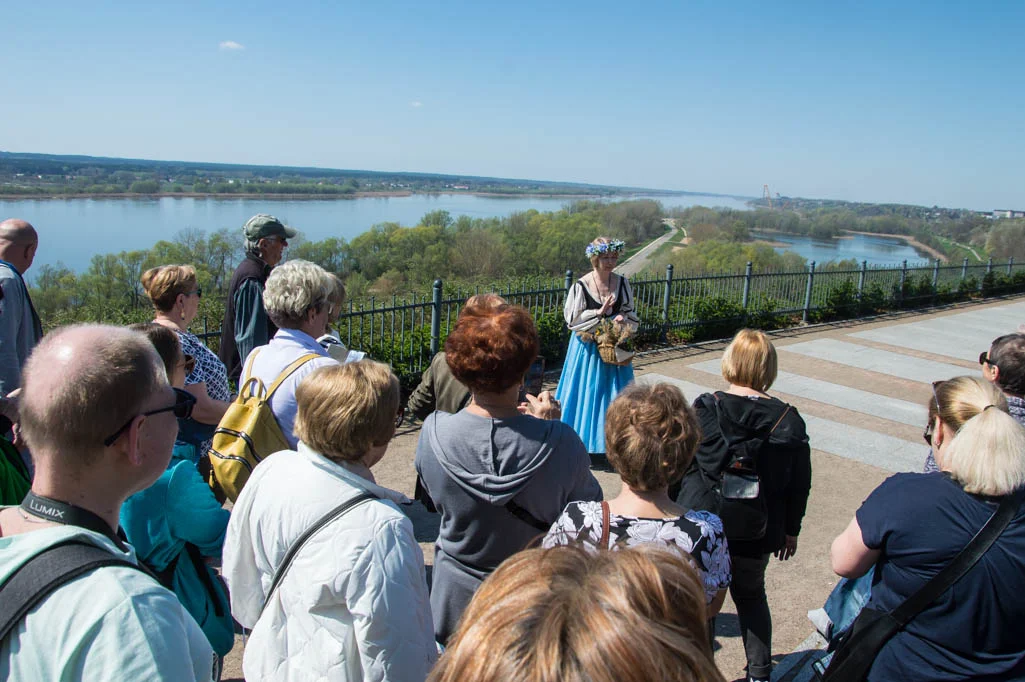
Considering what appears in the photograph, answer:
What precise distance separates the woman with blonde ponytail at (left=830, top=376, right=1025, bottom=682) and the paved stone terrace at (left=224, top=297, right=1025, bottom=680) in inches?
36.5

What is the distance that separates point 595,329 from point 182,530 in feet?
12.7

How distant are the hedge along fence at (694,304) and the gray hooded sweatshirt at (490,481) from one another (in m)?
4.08

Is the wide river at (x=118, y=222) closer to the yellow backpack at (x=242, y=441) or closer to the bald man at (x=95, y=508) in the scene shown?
the yellow backpack at (x=242, y=441)

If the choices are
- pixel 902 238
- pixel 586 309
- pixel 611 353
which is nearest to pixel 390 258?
pixel 586 309

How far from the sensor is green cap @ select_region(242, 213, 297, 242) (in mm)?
4117

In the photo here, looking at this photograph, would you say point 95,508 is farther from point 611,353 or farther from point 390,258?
point 390,258

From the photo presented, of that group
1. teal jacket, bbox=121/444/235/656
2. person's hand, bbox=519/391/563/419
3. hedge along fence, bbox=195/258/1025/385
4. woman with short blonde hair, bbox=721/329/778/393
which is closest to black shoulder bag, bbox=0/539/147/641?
teal jacket, bbox=121/444/235/656

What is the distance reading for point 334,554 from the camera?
173 cm

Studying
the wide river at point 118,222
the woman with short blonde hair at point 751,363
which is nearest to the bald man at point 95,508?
the woman with short blonde hair at point 751,363

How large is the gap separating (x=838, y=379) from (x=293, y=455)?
919 centimetres

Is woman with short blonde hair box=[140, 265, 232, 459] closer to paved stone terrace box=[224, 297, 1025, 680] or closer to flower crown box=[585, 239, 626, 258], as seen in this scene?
paved stone terrace box=[224, 297, 1025, 680]

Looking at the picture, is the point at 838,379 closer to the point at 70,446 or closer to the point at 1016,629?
the point at 1016,629

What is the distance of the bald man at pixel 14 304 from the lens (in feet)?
11.6

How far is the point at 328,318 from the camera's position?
314 centimetres
